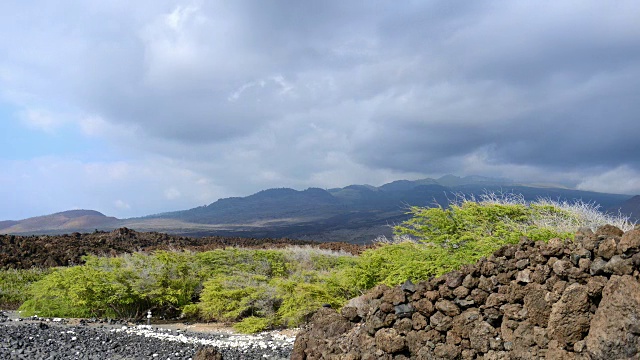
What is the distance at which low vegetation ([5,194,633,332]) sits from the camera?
982 cm

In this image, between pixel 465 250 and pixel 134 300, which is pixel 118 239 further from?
pixel 465 250

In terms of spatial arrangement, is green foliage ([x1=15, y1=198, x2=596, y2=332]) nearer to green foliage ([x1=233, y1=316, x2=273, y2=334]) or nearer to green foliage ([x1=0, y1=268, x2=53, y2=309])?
green foliage ([x1=233, y1=316, x2=273, y2=334])

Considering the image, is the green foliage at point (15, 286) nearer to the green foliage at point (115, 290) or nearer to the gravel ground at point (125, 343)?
the green foliage at point (115, 290)

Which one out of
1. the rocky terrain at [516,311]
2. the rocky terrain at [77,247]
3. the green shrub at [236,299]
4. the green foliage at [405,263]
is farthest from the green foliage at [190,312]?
the rocky terrain at [77,247]

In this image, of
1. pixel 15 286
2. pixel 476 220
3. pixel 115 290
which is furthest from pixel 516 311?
pixel 15 286

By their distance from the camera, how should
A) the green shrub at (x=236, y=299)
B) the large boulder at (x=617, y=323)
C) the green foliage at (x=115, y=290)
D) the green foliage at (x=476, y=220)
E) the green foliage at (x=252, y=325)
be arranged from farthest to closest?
1. the green foliage at (x=115, y=290)
2. the green shrub at (x=236, y=299)
3. the green foliage at (x=252, y=325)
4. the green foliage at (x=476, y=220)
5. the large boulder at (x=617, y=323)

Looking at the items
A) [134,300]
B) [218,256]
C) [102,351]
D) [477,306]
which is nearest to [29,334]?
[102,351]

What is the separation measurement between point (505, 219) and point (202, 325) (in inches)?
393

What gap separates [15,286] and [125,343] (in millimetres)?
14449

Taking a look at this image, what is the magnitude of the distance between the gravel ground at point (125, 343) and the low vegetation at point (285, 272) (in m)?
1.42

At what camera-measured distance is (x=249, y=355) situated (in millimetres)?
9859

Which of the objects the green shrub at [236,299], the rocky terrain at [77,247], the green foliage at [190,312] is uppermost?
the rocky terrain at [77,247]

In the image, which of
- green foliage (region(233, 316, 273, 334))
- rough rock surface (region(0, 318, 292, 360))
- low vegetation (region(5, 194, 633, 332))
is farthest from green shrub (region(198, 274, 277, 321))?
rough rock surface (region(0, 318, 292, 360))

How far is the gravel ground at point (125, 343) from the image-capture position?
9867mm
